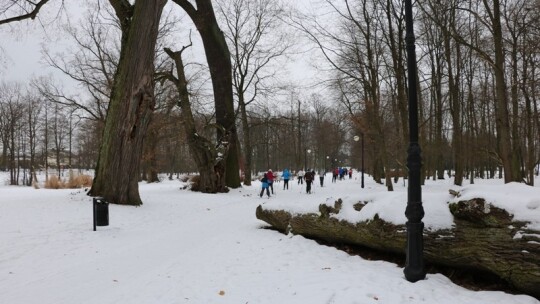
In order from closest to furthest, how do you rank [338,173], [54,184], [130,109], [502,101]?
1. [130,109]
2. [502,101]
3. [54,184]
4. [338,173]

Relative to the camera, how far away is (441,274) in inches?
213

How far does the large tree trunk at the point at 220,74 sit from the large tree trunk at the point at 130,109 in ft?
30.1

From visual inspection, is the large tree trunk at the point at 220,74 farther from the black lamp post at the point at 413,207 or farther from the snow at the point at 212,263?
the black lamp post at the point at 413,207

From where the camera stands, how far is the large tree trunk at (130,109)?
13.0 m

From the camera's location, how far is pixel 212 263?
6.80 metres

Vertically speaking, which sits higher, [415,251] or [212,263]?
[415,251]

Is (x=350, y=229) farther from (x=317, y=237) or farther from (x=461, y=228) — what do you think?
(x=461, y=228)

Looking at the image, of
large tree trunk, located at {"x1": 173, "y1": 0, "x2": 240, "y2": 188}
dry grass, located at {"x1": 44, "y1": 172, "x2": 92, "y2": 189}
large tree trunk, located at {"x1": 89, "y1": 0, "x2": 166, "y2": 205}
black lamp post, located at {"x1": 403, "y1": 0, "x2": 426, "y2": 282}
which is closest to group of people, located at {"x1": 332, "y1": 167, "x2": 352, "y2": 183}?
large tree trunk, located at {"x1": 173, "y1": 0, "x2": 240, "y2": 188}

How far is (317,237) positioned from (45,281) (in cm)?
525

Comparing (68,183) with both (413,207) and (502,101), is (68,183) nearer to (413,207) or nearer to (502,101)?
(413,207)

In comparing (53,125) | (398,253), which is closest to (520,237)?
(398,253)

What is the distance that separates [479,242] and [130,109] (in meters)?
11.3

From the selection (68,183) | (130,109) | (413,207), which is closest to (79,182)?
(68,183)

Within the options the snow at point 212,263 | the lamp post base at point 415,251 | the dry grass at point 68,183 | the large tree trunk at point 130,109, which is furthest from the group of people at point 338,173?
the lamp post base at point 415,251
